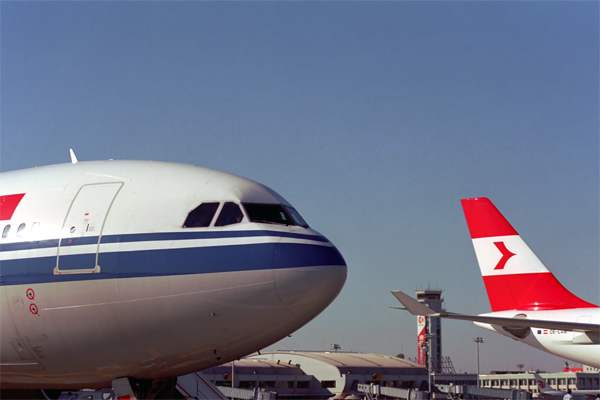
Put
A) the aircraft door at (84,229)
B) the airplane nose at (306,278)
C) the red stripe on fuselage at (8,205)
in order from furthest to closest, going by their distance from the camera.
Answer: the red stripe on fuselage at (8,205) → the aircraft door at (84,229) → the airplane nose at (306,278)

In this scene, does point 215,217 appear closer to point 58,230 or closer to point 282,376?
point 58,230

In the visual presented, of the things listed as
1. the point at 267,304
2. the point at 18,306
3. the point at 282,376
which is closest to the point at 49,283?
the point at 18,306

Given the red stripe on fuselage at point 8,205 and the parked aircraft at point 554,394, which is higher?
the red stripe on fuselage at point 8,205

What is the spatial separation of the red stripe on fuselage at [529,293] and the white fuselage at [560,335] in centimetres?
62

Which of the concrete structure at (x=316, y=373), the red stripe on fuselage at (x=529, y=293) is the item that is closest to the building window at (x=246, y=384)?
the concrete structure at (x=316, y=373)

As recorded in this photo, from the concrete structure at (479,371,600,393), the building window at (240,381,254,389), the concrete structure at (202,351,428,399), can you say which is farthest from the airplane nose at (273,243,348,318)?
the concrete structure at (479,371,600,393)

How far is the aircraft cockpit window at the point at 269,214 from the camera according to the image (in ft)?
38.9

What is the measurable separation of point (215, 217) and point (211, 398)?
17.9 ft

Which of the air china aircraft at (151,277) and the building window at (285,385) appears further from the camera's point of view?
the building window at (285,385)

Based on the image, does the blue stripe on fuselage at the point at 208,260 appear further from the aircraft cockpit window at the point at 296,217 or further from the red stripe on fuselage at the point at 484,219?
the red stripe on fuselage at the point at 484,219

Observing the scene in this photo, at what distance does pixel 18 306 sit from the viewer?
11.9m

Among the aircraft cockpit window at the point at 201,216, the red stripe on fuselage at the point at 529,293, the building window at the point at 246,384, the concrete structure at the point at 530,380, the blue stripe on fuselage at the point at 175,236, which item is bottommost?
the building window at the point at 246,384

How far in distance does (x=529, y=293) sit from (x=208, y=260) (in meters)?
26.7

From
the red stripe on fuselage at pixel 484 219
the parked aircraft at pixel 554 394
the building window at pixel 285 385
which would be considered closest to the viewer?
the red stripe on fuselage at pixel 484 219
